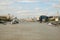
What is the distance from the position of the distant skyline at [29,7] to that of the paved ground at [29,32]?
119mm

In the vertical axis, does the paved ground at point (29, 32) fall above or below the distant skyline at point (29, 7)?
below

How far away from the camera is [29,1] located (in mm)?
1191

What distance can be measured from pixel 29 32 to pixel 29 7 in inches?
10.5

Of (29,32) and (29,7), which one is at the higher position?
(29,7)

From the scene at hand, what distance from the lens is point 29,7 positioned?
118 centimetres

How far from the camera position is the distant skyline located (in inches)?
46.3

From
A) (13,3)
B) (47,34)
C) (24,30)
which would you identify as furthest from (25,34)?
(13,3)

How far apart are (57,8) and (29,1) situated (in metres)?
0.31

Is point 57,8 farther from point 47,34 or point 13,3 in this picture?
point 13,3

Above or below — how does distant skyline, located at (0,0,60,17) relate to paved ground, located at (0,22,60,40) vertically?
above

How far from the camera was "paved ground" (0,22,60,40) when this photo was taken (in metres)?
1.16

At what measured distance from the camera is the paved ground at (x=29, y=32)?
1.16 m

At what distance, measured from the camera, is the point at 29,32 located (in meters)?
1.17

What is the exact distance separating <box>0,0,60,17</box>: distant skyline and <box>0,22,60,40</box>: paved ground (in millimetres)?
119
